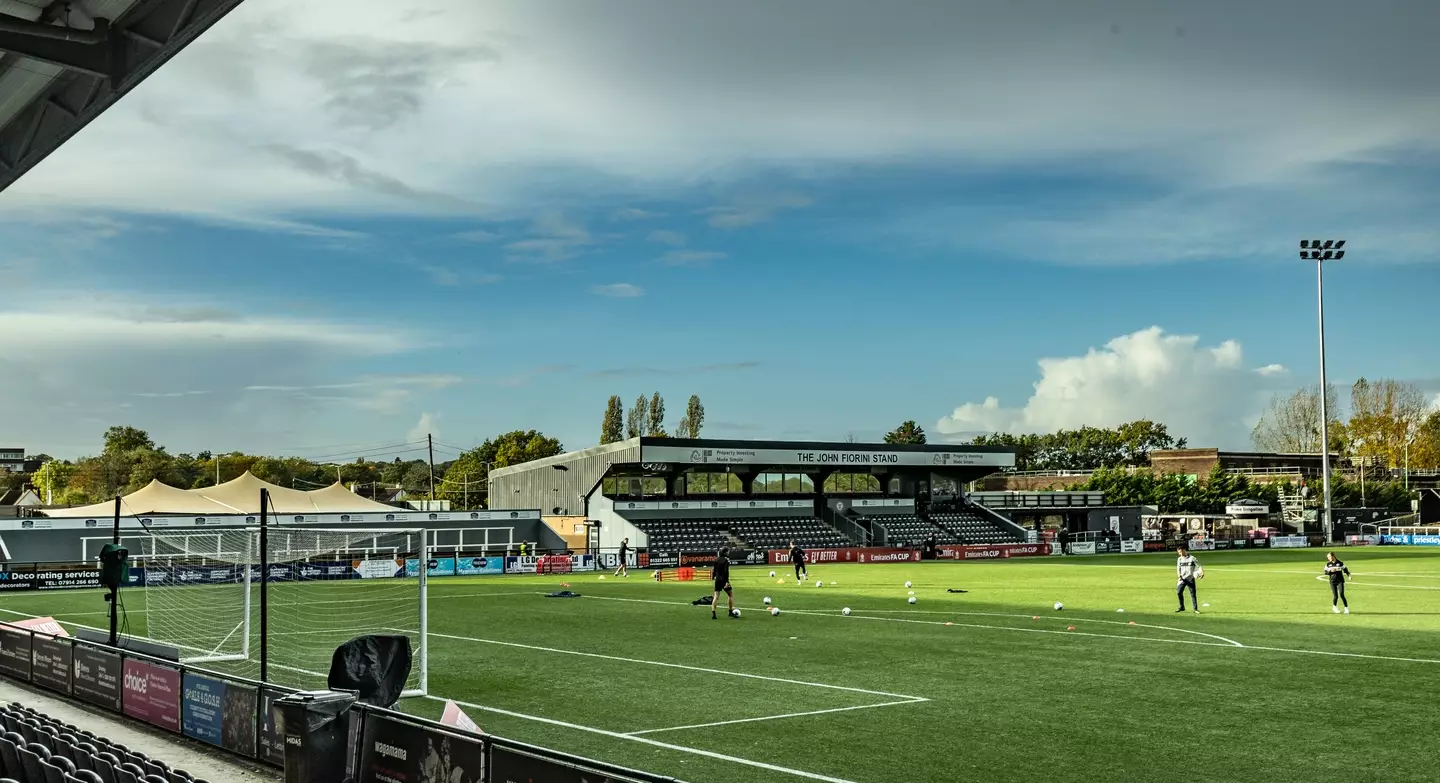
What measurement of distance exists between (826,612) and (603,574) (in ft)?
83.1

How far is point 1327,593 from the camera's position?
126 feet

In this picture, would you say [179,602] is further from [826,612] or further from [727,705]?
[727,705]

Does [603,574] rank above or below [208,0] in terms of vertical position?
below

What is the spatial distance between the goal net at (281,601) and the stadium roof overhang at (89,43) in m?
6.46

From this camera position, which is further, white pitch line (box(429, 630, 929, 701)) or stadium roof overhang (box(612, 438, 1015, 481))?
stadium roof overhang (box(612, 438, 1015, 481))

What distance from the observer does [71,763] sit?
9.40 metres

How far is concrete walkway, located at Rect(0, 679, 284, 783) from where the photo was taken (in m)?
13.7

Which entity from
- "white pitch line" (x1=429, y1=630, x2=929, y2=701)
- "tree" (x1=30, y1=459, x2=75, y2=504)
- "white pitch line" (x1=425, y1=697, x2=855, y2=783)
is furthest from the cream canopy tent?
"tree" (x1=30, y1=459, x2=75, y2=504)

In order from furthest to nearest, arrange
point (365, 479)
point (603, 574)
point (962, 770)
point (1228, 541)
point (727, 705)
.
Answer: point (365, 479) → point (1228, 541) → point (603, 574) → point (727, 705) → point (962, 770)

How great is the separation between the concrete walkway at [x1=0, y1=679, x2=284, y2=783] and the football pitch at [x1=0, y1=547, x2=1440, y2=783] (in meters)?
3.42

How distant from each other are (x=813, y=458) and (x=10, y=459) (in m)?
128

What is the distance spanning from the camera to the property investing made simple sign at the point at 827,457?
72875mm

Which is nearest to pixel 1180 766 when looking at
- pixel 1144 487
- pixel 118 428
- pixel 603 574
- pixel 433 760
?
pixel 433 760

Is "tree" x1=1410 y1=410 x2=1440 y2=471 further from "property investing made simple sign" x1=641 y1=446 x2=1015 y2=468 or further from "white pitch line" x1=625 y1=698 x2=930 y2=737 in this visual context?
"white pitch line" x1=625 y1=698 x2=930 y2=737
